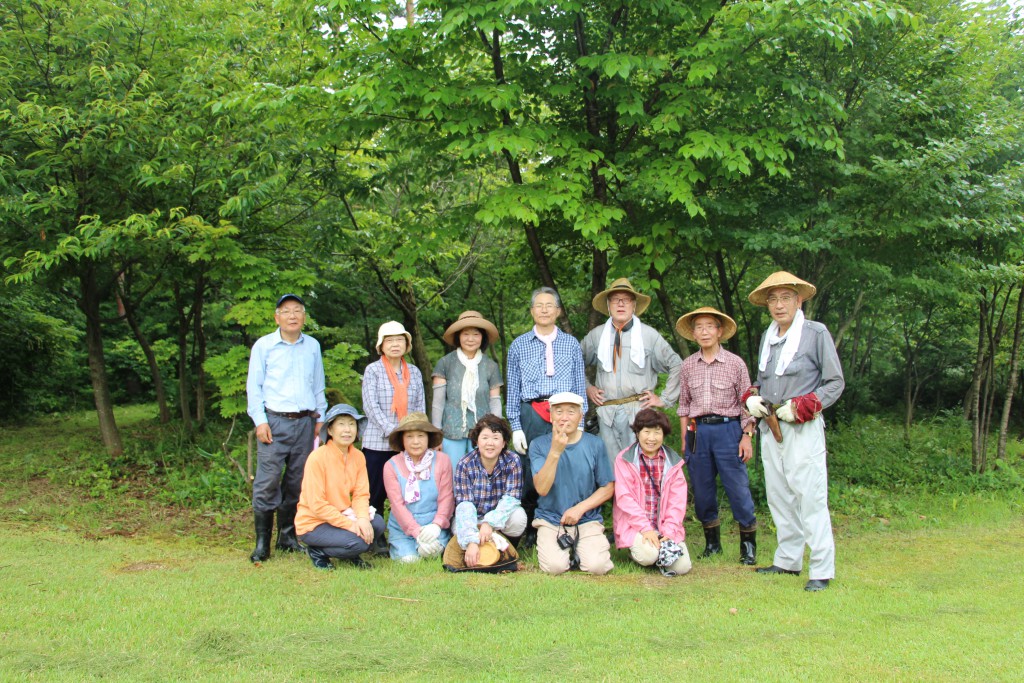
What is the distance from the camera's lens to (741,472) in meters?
5.34

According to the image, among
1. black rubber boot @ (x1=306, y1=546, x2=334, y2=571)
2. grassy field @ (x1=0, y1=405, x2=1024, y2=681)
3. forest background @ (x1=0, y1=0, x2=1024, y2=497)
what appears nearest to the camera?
grassy field @ (x1=0, y1=405, x2=1024, y2=681)

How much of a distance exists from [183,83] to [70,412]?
28.6ft

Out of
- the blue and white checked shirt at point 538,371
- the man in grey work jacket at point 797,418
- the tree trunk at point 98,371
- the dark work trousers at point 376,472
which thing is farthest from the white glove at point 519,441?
the tree trunk at point 98,371

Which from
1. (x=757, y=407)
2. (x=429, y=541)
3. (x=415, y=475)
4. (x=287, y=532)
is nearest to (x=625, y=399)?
(x=757, y=407)

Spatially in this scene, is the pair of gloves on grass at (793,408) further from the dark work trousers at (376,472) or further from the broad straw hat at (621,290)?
the dark work trousers at (376,472)

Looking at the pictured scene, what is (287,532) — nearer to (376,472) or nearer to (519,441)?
(376,472)

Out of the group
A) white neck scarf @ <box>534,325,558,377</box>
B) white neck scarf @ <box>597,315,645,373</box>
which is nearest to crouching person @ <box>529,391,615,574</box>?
white neck scarf @ <box>534,325,558,377</box>

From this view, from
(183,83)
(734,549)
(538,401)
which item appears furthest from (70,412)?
(734,549)

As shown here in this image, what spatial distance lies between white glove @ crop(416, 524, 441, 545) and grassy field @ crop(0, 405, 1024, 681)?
0.67 ft

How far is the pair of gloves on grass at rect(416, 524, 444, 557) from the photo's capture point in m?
5.36

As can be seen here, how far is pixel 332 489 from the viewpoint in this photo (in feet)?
17.4

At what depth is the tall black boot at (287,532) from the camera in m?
5.66

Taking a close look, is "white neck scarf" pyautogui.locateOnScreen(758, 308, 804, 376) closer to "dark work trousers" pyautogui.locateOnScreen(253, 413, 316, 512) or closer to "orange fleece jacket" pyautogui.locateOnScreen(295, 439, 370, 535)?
"orange fleece jacket" pyautogui.locateOnScreen(295, 439, 370, 535)

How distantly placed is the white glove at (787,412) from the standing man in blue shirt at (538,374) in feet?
4.45
